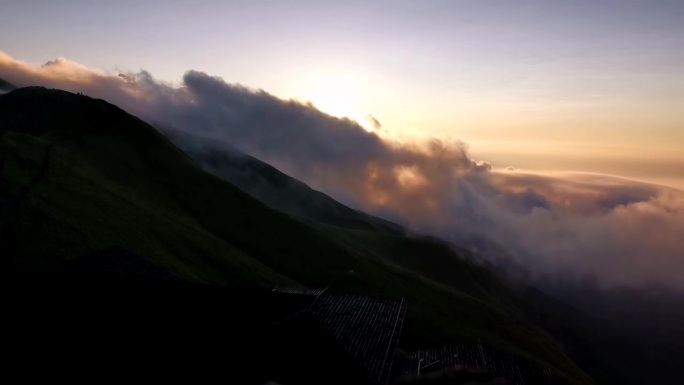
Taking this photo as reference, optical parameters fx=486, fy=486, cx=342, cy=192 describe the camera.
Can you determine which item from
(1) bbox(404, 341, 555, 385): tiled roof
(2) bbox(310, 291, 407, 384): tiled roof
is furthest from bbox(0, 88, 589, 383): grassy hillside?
(1) bbox(404, 341, 555, 385): tiled roof

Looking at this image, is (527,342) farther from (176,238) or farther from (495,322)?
(176,238)

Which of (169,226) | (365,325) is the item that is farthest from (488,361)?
(169,226)

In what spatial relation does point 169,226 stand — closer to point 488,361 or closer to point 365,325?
point 365,325

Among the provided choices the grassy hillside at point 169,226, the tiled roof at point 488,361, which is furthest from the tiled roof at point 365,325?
the grassy hillside at point 169,226

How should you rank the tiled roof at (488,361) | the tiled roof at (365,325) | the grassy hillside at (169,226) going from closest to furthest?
the tiled roof at (365,325) → the tiled roof at (488,361) → the grassy hillside at (169,226)

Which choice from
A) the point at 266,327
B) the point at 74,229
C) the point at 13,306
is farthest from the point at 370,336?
the point at 74,229

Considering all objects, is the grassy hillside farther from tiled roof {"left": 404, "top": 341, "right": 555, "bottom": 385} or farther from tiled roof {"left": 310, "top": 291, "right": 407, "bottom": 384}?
tiled roof {"left": 404, "top": 341, "right": 555, "bottom": 385}

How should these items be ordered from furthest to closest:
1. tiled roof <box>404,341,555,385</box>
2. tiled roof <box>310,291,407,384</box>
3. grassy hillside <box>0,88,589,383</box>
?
grassy hillside <box>0,88,589,383</box>, tiled roof <box>404,341,555,385</box>, tiled roof <box>310,291,407,384</box>

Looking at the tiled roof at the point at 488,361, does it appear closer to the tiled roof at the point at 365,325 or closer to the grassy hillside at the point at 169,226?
the tiled roof at the point at 365,325
